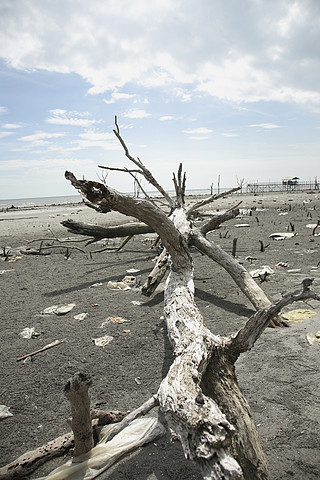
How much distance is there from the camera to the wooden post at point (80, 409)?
1.61m

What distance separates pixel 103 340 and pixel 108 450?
1.43 metres

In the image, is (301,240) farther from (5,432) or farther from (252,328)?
(5,432)


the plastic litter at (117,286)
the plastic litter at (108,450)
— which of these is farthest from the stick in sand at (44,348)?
the plastic litter at (117,286)

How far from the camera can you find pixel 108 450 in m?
1.72

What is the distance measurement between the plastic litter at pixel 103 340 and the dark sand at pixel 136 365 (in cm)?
5

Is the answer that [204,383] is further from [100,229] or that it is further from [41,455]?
[100,229]

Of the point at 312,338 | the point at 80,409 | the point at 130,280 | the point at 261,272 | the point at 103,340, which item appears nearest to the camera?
the point at 80,409

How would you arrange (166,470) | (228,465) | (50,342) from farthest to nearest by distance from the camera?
(50,342) < (166,470) < (228,465)

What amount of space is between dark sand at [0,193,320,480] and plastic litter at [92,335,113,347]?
0.05 meters

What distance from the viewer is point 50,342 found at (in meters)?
3.10

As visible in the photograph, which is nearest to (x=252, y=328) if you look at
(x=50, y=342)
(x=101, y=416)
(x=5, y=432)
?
(x=101, y=416)

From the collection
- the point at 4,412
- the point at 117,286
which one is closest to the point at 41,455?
the point at 4,412

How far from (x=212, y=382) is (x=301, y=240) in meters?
6.75

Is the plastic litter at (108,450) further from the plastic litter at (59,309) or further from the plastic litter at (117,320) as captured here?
the plastic litter at (59,309)
